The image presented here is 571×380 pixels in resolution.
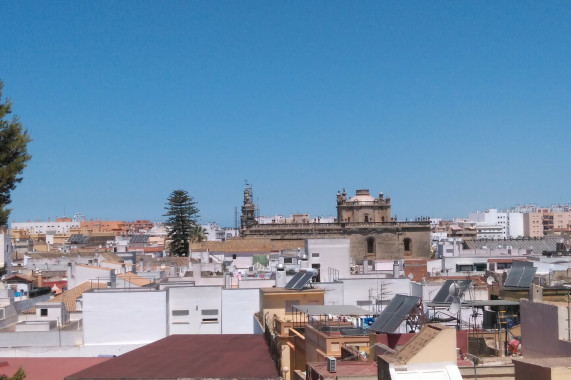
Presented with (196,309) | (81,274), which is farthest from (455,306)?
(81,274)

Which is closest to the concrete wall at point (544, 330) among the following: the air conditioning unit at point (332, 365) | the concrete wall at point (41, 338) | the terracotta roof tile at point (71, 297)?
the air conditioning unit at point (332, 365)

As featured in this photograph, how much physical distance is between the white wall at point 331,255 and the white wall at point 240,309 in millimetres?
8338

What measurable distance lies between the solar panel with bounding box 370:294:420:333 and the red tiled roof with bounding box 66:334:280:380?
1896 millimetres

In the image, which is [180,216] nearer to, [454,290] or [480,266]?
[480,266]

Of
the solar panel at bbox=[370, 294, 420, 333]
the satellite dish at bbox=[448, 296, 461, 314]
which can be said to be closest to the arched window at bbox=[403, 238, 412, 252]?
the satellite dish at bbox=[448, 296, 461, 314]

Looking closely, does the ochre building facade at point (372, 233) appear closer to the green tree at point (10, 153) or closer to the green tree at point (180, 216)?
the green tree at point (180, 216)

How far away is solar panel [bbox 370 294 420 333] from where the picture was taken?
1208 cm

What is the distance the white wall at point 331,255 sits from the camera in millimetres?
34906

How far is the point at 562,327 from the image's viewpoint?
1141 cm

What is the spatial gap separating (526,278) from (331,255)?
17.3 metres

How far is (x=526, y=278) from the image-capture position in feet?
61.1

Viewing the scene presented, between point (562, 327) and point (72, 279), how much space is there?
95.9 ft

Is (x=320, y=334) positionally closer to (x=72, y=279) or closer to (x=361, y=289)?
(x=361, y=289)

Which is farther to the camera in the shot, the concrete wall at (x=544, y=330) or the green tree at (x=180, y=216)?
the green tree at (x=180, y=216)
